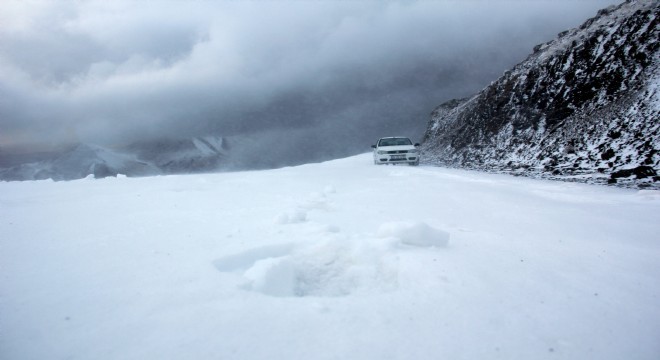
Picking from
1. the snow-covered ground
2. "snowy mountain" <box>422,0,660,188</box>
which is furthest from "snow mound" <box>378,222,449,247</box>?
"snowy mountain" <box>422,0,660,188</box>

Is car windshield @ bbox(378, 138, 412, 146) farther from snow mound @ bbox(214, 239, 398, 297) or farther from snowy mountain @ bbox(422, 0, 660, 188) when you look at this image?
snow mound @ bbox(214, 239, 398, 297)

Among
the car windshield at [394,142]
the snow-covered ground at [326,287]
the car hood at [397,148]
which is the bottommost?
the snow-covered ground at [326,287]

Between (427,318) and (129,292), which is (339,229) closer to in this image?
(427,318)

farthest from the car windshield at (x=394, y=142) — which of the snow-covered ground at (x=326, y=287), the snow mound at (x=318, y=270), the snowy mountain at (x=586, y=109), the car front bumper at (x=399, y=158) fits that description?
the snow mound at (x=318, y=270)

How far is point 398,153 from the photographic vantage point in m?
16.1

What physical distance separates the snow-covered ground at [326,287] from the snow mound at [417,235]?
0.01m

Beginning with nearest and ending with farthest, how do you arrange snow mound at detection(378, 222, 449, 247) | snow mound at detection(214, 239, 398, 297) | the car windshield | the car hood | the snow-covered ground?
the snow-covered ground
snow mound at detection(214, 239, 398, 297)
snow mound at detection(378, 222, 449, 247)
the car hood
the car windshield

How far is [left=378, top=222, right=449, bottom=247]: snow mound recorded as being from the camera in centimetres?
304

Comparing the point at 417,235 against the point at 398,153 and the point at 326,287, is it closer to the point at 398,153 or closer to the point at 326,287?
the point at 326,287

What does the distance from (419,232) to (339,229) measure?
885 millimetres

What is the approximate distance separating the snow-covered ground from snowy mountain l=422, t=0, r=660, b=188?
483 cm

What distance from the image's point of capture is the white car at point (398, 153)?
1603 cm

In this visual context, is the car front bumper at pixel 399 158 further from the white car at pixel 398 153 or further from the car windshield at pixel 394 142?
the car windshield at pixel 394 142

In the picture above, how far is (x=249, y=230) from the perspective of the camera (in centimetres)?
357
